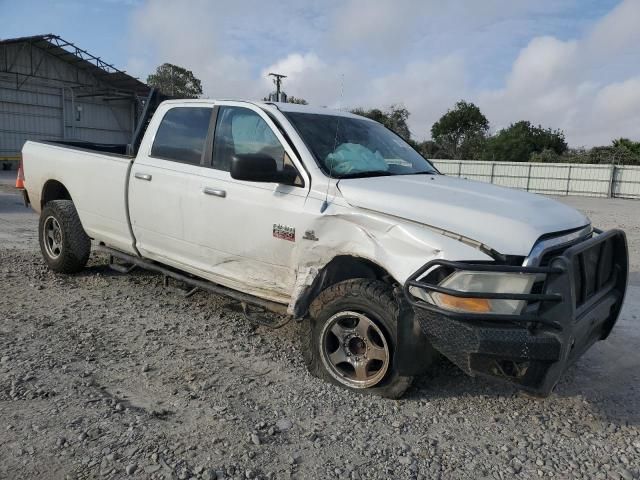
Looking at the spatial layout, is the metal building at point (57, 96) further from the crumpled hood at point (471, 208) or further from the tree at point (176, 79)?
the crumpled hood at point (471, 208)

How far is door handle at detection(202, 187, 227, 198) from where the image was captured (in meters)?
4.16

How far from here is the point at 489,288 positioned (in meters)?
2.88

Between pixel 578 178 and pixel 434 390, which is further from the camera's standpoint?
pixel 578 178

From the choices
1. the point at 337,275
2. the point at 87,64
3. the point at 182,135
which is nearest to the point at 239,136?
the point at 182,135

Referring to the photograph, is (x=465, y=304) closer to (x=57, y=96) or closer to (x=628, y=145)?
(x=57, y=96)

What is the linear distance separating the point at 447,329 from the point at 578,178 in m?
31.5

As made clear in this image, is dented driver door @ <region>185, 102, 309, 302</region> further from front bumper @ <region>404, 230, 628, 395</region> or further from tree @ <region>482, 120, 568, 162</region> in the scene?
tree @ <region>482, 120, 568, 162</region>

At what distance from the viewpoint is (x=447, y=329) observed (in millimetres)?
2930

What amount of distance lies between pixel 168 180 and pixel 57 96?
3033 cm

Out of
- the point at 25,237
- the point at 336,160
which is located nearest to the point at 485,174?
the point at 25,237

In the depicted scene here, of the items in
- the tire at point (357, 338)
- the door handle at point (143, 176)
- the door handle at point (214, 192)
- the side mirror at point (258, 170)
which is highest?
the side mirror at point (258, 170)

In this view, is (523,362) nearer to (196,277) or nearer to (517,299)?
A: (517,299)

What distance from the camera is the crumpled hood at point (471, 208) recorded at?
298cm

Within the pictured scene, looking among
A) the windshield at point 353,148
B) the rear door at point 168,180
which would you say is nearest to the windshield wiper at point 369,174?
the windshield at point 353,148
